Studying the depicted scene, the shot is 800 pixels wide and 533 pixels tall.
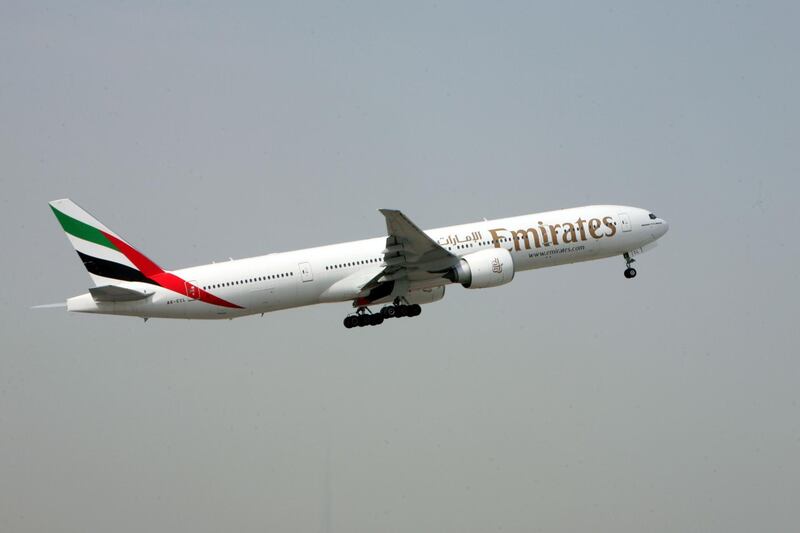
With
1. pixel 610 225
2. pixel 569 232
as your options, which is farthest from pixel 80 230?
pixel 610 225

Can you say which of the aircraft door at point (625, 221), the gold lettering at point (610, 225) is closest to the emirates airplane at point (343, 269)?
the gold lettering at point (610, 225)

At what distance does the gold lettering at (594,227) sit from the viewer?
61125 mm

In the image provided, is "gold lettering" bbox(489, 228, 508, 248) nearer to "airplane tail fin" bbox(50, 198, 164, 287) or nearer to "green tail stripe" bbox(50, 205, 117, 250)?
"airplane tail fin" bbox(50, 198, 164, 287)

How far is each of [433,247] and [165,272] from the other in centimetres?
1451

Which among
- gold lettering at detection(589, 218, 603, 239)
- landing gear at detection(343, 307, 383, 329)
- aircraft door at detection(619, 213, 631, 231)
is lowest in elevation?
landing gear at detection(343, 307, 383, 329)

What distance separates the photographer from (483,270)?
182ft

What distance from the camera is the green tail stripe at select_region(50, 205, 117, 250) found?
184 ft

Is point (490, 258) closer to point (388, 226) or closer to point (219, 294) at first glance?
point (388, 226)

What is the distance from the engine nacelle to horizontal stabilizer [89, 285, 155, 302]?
16.6m

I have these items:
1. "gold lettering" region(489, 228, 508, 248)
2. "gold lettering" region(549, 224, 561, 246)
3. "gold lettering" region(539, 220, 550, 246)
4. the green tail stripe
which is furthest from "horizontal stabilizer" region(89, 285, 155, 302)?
"gold lettering" region(549, 224, 561, 246)

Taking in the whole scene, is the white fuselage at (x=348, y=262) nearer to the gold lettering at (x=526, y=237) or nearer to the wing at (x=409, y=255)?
the gold lettering at (x=526, y=237)

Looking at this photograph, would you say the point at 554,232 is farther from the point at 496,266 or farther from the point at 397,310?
the point at 397,310

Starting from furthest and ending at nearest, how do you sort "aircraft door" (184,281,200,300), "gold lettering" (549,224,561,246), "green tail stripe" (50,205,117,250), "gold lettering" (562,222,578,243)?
"gold lettering" (562,222,578,243)
"gold lettering" (549,224,561,246)
"green tail stripe" (50,205,117,250)
"aircraft door" (184,281,200,300)

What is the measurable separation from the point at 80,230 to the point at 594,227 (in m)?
29.7
